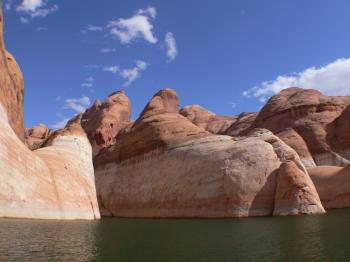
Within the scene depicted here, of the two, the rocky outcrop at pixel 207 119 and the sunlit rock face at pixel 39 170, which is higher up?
the rocky outcrop at pixel 207 119

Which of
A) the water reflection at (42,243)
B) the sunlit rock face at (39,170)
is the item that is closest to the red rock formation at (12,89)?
the sunlit rock face at (39,170)

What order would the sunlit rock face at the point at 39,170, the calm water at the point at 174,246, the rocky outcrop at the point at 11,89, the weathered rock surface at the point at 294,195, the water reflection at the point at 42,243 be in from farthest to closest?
the weathered rock surface at the point at 294,195 → the rocky outcrop at the point at 11,89 → the sunlit rock face at the point at 39,170 → the calm water at the point at 174,246 → the water reflection at the point at 42,243

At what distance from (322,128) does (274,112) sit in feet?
41.7

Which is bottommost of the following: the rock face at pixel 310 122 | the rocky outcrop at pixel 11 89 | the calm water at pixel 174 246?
the calm water at pixel 174 246

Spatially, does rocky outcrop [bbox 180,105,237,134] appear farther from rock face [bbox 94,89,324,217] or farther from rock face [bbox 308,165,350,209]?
rock face [bbox 308,165,350,209]

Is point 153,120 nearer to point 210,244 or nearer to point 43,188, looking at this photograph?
point 43,188

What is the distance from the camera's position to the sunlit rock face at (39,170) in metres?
26.9

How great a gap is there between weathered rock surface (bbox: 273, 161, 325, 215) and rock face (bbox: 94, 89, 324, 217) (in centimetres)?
31

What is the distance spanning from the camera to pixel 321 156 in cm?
8038

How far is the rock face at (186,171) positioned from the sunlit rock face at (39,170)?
14.7m

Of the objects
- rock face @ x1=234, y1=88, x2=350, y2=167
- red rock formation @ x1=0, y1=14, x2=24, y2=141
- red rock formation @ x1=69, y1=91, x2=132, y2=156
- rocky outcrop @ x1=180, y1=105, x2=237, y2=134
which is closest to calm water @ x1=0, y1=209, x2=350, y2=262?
red rock formation @ x1=0, y1=14, x2=24, y2=141

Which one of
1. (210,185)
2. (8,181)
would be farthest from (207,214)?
(8,181)

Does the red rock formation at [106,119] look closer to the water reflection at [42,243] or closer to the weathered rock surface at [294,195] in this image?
the weathered rock surface at [294,195]

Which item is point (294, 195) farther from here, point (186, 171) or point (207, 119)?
point (207, 119)
